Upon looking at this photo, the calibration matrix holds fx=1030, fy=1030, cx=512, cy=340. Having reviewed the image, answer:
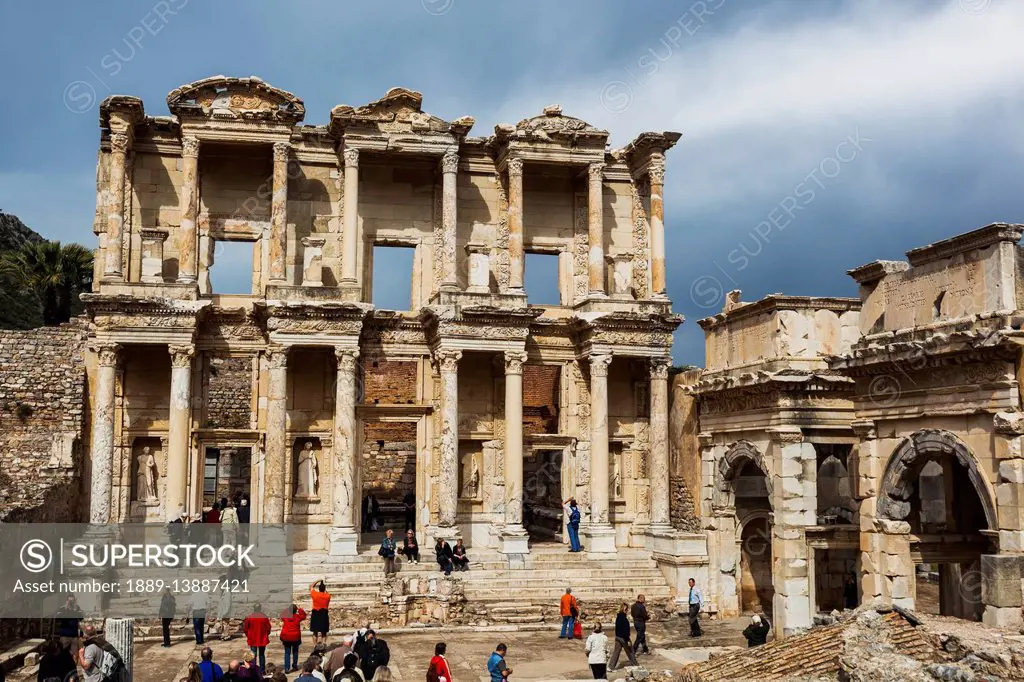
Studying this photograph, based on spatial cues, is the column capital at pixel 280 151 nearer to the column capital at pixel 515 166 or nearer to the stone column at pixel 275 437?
the stone column at pixel 275 437

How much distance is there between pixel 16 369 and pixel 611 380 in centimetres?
1571

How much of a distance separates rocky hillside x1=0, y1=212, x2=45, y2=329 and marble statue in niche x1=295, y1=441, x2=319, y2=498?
18.6 meters

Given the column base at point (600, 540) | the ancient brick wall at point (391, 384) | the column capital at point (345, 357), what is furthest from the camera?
the ancient brick wall at point (391, 384)

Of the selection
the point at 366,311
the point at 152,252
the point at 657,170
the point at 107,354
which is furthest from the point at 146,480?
the point at 657,170

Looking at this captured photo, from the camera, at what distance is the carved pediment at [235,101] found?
25.9m

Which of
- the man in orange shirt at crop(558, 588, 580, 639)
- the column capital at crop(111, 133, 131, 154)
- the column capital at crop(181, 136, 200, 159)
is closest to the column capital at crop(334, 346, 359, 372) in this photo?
the column capital at crop(181, 136, 200, 159)

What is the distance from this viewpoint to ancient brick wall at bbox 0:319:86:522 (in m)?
24.7

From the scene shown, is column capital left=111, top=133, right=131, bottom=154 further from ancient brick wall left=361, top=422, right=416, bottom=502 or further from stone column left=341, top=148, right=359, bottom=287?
ancient brick wall left=361, top=422, right=416, bottom=502

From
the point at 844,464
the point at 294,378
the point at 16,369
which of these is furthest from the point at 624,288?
the point at 16,369

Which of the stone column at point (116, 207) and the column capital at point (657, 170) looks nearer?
the stone column at point (116, 207)

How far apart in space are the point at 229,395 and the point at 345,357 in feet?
42.4

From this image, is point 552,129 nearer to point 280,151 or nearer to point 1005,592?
point 280,151

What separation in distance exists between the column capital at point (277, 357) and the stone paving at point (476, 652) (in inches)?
269

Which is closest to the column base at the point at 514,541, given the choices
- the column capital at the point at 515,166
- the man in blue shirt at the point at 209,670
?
the column capital at the point at 515,166
